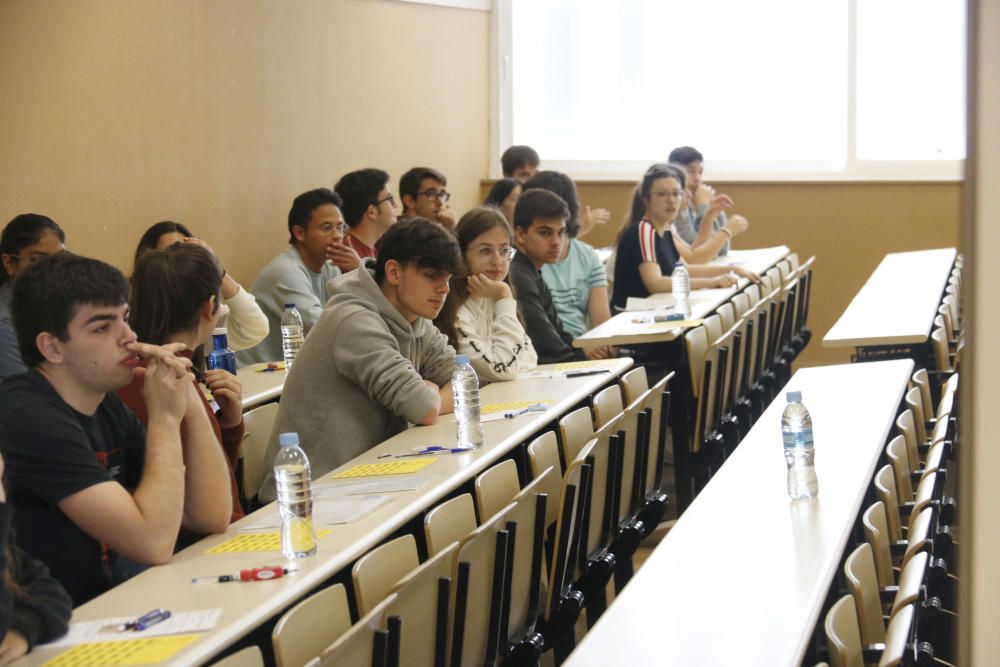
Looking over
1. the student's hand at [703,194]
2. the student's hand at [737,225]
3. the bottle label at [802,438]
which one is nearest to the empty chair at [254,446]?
the bottle label at [802,438]

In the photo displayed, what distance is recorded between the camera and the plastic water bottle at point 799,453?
2984mm

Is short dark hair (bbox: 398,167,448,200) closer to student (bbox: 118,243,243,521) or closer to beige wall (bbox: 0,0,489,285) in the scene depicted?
beige wall (bbox: 0,0,489,285)

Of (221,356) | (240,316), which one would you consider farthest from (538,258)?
(221,356)

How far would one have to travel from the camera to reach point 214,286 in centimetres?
303

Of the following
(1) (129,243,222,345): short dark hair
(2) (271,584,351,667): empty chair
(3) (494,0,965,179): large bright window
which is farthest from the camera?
(3) (494,0,965,179): large bright window

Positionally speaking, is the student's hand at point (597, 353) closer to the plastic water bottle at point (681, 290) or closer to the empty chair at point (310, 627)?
the plastic water bottle at point (681, 290)

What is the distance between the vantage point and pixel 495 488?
305 cm

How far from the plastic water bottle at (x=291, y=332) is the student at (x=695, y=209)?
140 inches

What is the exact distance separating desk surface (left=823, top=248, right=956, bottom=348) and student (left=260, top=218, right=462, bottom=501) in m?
2.24

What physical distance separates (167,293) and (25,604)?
1.10 m

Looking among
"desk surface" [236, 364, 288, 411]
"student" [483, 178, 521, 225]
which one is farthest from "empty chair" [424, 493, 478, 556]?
"student" [483, 178, 521, 225]

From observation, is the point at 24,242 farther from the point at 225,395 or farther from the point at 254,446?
the point at 225,395

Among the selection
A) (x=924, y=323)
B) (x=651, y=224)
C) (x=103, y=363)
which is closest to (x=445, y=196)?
(x=651, y=224)

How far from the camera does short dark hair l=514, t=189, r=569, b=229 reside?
548 centimetres
